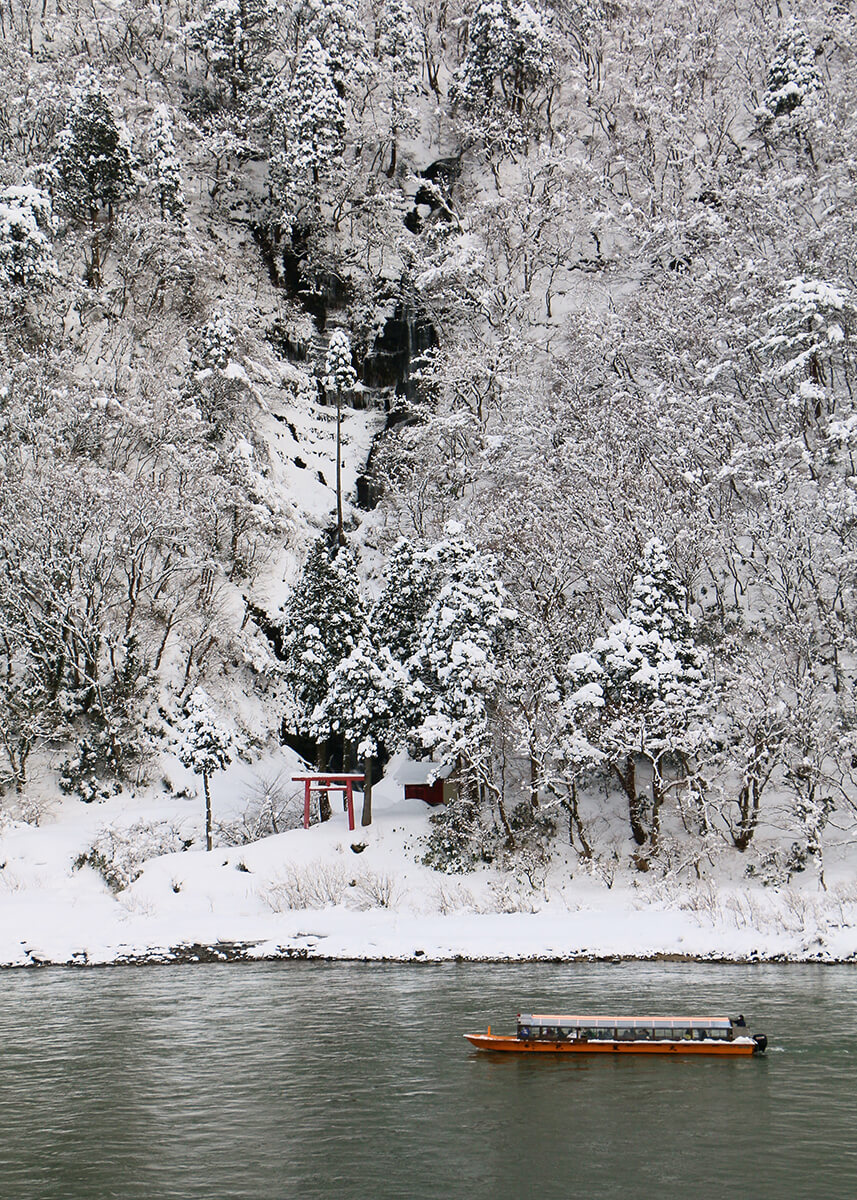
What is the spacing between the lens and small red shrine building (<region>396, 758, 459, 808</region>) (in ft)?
123

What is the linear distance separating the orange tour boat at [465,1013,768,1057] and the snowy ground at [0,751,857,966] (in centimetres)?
797

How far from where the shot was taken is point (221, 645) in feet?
160

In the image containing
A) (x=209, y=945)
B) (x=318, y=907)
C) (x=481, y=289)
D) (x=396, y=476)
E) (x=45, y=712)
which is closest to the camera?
(x=209, y=945)

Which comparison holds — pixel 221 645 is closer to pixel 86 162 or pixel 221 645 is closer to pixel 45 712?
pixel 45 712

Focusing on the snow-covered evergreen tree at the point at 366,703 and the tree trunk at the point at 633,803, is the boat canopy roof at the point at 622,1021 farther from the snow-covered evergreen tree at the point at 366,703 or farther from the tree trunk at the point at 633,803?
the snow-covered evergreen tree at the point at 366,703

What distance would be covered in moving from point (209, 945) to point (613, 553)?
20.7 metres

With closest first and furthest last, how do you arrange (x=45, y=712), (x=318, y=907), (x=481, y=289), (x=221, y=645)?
(x=318, y=907)
(x=45, y=712)
(x=221, y=645)
(x=481, y=289)

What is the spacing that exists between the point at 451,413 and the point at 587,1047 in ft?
145

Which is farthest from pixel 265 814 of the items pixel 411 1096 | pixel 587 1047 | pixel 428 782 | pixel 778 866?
pixel 411 1096

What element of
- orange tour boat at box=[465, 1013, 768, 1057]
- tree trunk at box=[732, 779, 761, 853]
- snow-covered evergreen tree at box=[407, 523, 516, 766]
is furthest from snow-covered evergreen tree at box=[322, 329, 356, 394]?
orange tour boat at box=[465, 1013, 768, 1057]

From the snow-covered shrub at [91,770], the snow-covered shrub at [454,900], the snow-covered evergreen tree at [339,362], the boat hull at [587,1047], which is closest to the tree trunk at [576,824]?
the snow-covered shrub at [454,900]

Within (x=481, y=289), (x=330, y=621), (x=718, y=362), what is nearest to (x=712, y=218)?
(x=718, y=362)

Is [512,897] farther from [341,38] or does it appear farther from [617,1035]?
[341,38]

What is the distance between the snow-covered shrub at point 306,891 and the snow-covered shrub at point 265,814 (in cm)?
491
